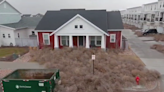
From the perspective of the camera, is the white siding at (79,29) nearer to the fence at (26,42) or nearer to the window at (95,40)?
the window at (95,40)

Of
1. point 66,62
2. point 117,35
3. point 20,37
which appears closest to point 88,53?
point 66,62

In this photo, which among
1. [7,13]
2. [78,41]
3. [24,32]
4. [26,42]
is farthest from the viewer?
[7,13]

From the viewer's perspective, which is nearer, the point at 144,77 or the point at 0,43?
the point at 144,77

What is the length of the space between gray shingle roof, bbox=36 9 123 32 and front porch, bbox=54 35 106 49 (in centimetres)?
159

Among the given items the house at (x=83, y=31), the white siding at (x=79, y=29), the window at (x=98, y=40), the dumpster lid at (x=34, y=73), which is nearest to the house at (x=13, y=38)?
the house at (x=83, y=31)

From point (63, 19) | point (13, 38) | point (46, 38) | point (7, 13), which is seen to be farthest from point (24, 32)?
point (63, 19)

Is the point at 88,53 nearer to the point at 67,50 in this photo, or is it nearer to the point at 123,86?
the point at 67,50

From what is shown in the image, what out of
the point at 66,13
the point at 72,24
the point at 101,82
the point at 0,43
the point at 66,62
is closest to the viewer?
the point at 101,82

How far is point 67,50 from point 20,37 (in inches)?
460

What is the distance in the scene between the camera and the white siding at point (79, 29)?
19042mm

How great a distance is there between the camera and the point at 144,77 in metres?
11.5

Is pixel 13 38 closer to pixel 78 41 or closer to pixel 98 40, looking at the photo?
pixel 78 41

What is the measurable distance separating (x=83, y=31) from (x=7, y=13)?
640 inches

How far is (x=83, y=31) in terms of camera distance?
19266 mm
